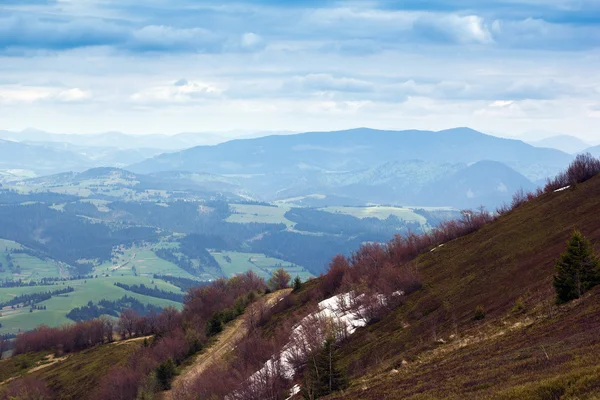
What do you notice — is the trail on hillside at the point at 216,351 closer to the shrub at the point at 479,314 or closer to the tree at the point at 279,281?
the tree at the point at 279,281

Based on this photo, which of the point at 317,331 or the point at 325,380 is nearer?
the point at 325,380

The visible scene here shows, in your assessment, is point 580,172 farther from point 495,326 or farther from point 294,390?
point 294,390

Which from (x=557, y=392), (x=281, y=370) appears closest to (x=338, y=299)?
(x=281, y=370)

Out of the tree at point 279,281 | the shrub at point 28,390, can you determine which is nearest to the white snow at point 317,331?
the shrub at point 28,390

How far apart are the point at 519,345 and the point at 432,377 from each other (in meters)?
6.42

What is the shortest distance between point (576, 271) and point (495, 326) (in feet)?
24.9

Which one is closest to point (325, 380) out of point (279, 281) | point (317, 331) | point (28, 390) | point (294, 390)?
point (294, 390)

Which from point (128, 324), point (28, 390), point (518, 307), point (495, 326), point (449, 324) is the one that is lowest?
point (28, 390)

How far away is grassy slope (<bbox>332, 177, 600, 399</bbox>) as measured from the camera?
28.3 metres

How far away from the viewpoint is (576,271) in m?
41.6

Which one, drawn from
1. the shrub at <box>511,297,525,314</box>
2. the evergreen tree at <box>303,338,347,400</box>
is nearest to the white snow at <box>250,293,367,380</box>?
the evergreen tree at <box>303,338,347,400</box>

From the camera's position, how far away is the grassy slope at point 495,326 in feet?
92.8

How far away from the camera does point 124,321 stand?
14562 cm

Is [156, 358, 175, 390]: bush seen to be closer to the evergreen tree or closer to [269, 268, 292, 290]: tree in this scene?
the evergreen tree
